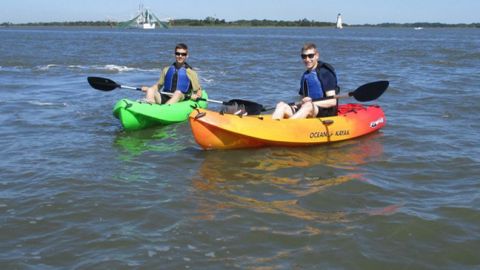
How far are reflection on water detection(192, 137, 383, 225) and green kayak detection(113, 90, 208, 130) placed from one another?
5.78ft

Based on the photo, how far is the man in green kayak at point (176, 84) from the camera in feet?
27.9

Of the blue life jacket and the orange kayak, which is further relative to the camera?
the blue life jacket

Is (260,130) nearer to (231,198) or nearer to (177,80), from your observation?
(231,198)

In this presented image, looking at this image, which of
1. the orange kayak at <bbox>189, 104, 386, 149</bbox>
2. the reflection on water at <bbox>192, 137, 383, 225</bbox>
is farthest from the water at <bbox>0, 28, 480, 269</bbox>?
the orange kayak at <bbox>189, 104, 386, 149</bbox>

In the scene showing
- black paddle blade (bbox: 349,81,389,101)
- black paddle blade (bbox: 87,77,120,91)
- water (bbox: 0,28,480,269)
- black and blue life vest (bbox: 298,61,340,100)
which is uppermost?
black and blue life vest (bbox: 298,61,340,100)

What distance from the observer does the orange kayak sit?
20.9 ft

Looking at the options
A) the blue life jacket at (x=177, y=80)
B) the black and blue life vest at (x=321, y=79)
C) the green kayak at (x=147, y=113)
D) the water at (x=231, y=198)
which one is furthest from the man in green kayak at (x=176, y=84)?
the black and blue life vest at (x=321, y=79)

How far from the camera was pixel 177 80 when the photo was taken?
8.56m

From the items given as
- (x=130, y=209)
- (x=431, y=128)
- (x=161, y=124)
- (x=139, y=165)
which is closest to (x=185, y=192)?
(x=130, y=209)

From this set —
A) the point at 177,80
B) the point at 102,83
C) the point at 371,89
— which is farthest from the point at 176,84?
the point at 371,89

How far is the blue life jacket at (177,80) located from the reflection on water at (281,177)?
7.42ft

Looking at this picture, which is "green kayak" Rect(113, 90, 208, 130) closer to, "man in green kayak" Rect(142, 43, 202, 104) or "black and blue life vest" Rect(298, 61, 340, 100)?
"man in green kayak" Rect(142, 43, 202, 104)

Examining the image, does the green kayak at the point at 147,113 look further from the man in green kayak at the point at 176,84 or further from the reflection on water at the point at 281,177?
the reflection on water at the point at 281,177

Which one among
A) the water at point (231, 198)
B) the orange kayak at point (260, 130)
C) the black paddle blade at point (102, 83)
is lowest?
the water at point (231, 198)
